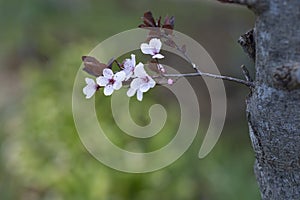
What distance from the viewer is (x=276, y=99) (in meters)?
0.69

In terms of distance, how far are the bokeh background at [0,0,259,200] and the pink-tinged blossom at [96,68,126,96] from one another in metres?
1.40

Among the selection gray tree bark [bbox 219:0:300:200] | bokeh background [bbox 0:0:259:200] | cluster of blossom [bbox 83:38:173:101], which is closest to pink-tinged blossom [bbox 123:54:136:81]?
cluster of blossom [bbox 83:38:173:101]

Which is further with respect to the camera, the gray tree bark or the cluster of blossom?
the cluster of blossom

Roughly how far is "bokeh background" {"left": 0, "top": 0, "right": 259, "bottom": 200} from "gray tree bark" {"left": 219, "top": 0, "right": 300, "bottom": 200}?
1.42 m

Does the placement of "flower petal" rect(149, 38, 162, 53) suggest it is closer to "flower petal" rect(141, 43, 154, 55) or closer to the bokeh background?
"flower petal" rect(141, 43, 154, 55)

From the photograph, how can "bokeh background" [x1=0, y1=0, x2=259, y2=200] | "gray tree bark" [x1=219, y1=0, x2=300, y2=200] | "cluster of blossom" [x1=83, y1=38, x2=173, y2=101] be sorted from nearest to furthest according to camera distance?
"gray tree bark" [x1=219, y1=0, x2=300, y2=200] → "cluster of blossom" [x1=83, y1=38, x2=173, y2=101] → "bokeh background" [x1=0, y1=0, x2=259, y2=200]

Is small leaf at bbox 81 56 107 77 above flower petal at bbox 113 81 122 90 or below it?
above

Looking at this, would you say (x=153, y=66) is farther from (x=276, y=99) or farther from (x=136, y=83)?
(x=276, y=99)

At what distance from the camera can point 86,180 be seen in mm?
2139

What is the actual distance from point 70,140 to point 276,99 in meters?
1.59

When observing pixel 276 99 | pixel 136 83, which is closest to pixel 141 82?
pixel 136 83

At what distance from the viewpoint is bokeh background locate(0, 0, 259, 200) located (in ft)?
7.20

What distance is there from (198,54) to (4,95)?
1.10 metres

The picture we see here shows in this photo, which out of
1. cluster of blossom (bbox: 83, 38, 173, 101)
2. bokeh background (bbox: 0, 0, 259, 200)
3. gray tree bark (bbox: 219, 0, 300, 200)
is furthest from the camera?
bokeh background (bbox: 0, 0, 259, 200)
